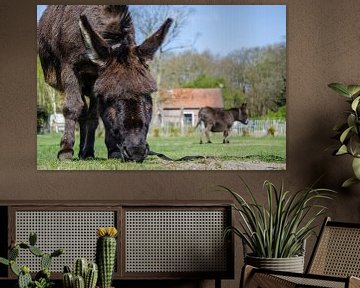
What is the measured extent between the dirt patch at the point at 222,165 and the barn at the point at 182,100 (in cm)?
29

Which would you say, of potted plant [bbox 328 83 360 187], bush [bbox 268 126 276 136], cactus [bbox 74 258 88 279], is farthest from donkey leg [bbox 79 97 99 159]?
cactus [bbox 74 258 88 279]

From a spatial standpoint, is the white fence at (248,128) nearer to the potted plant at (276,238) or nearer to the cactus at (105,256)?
the potted plant at (276,238)

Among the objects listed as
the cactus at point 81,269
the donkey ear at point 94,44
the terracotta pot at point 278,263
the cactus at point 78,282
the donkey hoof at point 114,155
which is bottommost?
the terracotta pot at point 278,263

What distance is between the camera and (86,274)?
4395 mm

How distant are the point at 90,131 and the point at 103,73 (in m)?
0.44

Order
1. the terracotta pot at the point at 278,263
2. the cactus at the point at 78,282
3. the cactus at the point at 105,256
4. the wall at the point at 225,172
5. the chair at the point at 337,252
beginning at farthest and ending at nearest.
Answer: the wall at the point at 225,172 < the terracotta pot at the point at 278,263 < the chair at the point at 337,252 < the cactus at the point at 105,256 < the cactus at the point at 78,282

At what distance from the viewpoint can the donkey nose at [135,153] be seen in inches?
248

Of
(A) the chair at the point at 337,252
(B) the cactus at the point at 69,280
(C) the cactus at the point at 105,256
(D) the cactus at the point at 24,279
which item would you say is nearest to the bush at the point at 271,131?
(A) the chair at the point at 337,252

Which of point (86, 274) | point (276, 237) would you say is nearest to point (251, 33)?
point (276, 237)

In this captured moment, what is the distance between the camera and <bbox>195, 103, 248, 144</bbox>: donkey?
6289 mm

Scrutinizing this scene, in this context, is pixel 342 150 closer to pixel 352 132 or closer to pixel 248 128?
pixel 352 132

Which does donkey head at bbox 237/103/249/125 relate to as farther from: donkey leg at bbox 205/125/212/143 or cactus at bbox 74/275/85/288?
cactus at bbox 74/275/85/288

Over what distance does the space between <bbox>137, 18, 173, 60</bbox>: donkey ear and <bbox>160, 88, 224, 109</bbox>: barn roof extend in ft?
0.95

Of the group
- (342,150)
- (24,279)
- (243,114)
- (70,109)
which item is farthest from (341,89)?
(24,279)
